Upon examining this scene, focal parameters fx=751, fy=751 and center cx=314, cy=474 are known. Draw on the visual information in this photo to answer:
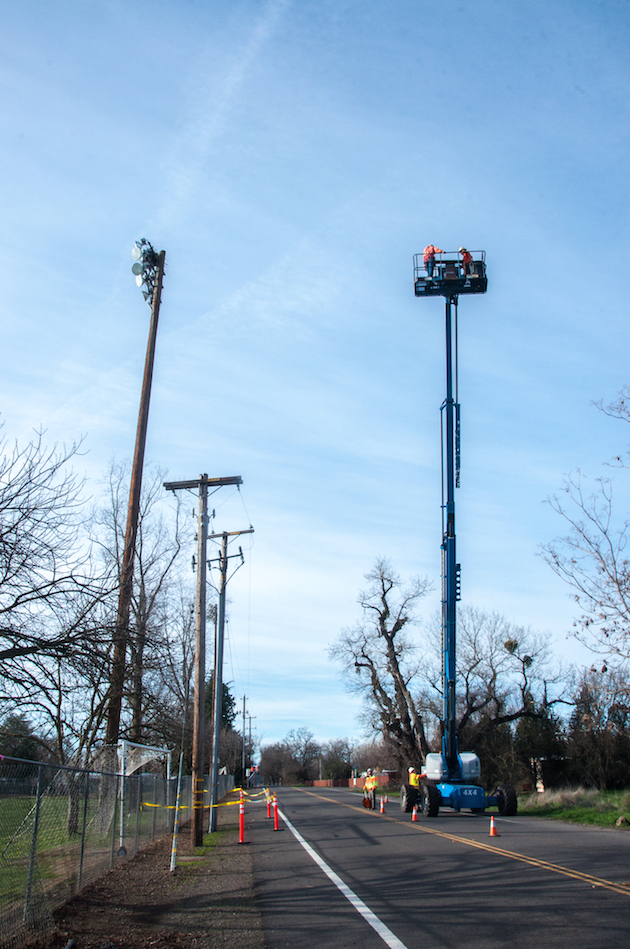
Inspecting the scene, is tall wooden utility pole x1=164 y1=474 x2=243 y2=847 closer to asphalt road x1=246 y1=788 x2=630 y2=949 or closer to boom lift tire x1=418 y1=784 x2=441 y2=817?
asphalt road x1=246 y1=788 x2=630 y2=949

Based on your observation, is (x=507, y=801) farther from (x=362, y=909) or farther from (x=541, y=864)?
(x=362, y=909)

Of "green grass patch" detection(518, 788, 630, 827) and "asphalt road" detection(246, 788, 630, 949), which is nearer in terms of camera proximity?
"asphalt road" detection(246, 788, 630, 949)

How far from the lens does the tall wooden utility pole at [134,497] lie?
38.1ft

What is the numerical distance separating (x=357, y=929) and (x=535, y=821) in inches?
601

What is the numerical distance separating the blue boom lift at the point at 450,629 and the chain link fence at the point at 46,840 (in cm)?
976

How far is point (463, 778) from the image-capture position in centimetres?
2194

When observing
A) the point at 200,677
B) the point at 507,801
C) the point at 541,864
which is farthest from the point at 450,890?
the point at 507,801

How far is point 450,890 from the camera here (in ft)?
30.8

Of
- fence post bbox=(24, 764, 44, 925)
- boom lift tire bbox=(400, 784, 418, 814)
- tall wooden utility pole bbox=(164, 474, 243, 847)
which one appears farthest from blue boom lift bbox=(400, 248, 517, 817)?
fence post bbox=(24, 764, 44, 925)

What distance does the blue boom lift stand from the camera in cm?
2144

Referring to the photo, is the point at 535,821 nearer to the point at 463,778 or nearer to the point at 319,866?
the point at 463,778

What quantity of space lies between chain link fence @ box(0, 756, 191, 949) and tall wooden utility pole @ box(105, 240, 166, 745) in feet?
4.98

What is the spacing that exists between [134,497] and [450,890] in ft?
32.4

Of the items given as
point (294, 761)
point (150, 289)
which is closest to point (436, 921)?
point (150, 289)
